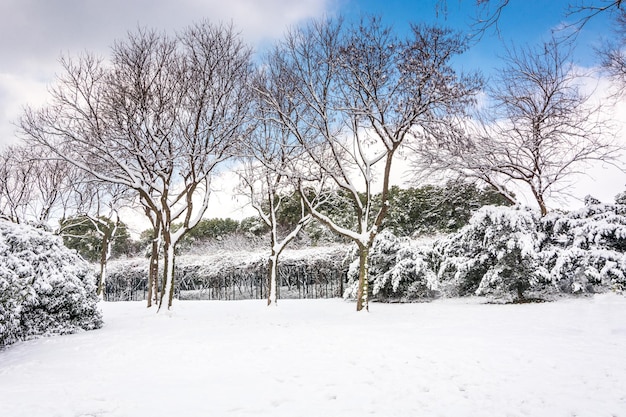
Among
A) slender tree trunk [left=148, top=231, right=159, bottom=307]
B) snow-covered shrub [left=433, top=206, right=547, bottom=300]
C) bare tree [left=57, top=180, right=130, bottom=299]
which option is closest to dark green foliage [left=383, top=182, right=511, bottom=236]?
snow-covered shrub [left=433, top=206, right=547, bottom=300]

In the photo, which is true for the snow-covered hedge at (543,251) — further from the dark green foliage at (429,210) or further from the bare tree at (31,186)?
the bare tree at (31,186)

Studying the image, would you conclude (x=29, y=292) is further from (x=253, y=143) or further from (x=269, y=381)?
(x=253, y=143)

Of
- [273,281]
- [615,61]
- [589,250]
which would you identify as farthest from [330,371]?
[615,61]

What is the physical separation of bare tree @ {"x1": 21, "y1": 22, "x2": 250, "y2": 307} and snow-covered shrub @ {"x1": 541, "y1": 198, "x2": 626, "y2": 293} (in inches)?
440

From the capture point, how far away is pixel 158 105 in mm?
11539

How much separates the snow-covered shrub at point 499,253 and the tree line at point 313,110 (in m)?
1.76

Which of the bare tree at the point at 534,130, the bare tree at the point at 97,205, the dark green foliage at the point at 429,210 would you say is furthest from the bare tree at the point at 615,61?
the bare tree at the point at 97,205

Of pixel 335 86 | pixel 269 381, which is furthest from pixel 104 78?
pixel 269 381

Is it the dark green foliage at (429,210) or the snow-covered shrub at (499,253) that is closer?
the snow-covered shrub at (499,253)

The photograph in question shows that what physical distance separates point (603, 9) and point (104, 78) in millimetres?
12782

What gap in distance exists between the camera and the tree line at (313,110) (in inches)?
410

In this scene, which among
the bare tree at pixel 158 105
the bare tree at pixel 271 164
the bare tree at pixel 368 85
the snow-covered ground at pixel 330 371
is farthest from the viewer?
the bare tree at pixel 271 164

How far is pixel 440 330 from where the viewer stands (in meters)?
7.51

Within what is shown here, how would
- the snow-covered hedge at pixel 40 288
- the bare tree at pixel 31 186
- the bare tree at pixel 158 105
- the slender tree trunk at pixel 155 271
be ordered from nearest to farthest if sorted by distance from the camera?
the snow-covered hedge at pixel 40 288 < the bare tree at pixel 158 105 < the slender tree trunk at pixel 155 271 < the bare tree at pixel 31 186
